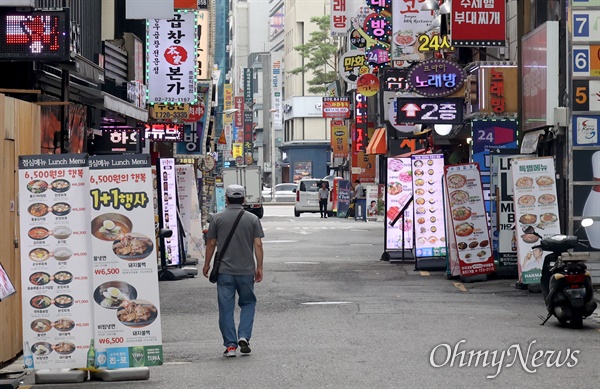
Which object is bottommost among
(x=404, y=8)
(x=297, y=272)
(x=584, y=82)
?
(x=297, y=272)

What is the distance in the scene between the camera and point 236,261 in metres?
13.0

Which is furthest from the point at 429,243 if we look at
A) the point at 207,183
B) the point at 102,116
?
the point at 207,183

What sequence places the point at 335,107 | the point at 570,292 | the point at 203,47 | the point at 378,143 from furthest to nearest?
the point at 335,107 < the point at 378,143 < the point at 203,47 < the point at 570,292

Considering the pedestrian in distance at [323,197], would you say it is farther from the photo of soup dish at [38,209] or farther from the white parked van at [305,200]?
the photo of soup dish at [38,209]

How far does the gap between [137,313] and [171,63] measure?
18860mm

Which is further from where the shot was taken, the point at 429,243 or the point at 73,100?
the point at 429,243

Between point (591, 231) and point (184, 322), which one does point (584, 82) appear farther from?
point (184, 322)

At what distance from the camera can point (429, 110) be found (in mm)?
27938

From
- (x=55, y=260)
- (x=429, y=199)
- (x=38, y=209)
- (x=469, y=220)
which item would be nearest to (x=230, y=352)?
(x=55, y=260)

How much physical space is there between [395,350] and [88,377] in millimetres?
3287

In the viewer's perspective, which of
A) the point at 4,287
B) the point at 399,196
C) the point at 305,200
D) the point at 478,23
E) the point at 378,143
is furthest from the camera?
the point at 305,200

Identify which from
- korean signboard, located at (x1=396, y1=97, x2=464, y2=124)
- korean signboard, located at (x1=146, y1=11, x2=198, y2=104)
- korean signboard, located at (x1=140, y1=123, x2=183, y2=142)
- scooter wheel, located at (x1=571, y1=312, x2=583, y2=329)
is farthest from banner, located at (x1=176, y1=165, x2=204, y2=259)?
scooter wheel, located at (x1=571, y1=312, x2=583, y2=329)

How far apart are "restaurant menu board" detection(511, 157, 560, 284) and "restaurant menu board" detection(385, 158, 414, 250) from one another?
6.82 meters

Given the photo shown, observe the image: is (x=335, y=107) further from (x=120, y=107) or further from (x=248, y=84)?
(x=120, y=107)
